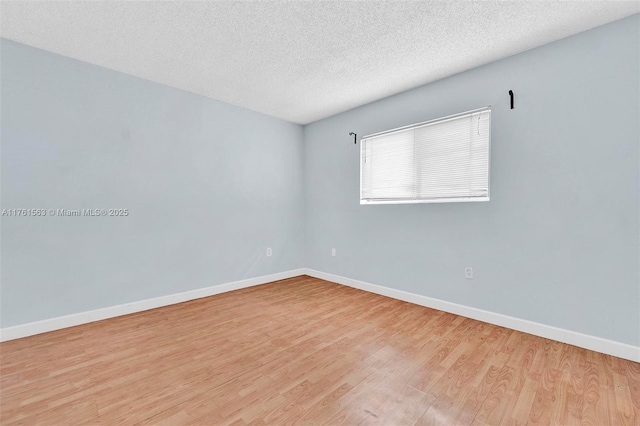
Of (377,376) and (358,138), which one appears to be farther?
(358,138)

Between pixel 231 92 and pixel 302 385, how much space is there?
3.40m

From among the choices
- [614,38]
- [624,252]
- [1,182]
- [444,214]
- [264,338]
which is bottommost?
[264,338]

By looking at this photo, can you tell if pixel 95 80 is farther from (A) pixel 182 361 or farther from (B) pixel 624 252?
(B) pixel 624 252

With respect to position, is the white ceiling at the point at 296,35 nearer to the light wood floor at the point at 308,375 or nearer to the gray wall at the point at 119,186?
the gray wall at the point at 119,186

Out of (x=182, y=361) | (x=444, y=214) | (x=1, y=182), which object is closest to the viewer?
(x=182, y=361)

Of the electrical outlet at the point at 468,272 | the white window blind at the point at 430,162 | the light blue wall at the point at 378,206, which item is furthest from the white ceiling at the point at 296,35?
the electrical outlet at the point at 468,272

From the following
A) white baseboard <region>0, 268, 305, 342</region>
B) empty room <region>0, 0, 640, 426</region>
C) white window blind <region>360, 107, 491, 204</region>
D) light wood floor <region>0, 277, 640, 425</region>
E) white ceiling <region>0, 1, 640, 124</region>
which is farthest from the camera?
white window blind <region>360, 107, 491, 204</region>

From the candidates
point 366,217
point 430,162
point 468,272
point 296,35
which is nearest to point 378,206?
point 366,217

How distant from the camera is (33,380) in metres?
1.81

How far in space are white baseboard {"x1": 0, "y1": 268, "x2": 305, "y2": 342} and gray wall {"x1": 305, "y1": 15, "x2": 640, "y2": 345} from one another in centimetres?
241

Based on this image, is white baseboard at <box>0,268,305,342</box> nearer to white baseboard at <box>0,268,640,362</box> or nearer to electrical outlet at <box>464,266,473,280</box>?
white baseboard at <box>0,268,640,362</box>

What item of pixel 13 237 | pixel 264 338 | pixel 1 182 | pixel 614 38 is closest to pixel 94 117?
pixel 1 182

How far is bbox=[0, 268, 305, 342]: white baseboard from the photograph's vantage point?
95.4 inches

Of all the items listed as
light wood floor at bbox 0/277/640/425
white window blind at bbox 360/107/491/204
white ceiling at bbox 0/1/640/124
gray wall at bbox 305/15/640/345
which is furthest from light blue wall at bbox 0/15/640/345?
light wood floor at bbox 0/277/640/425
